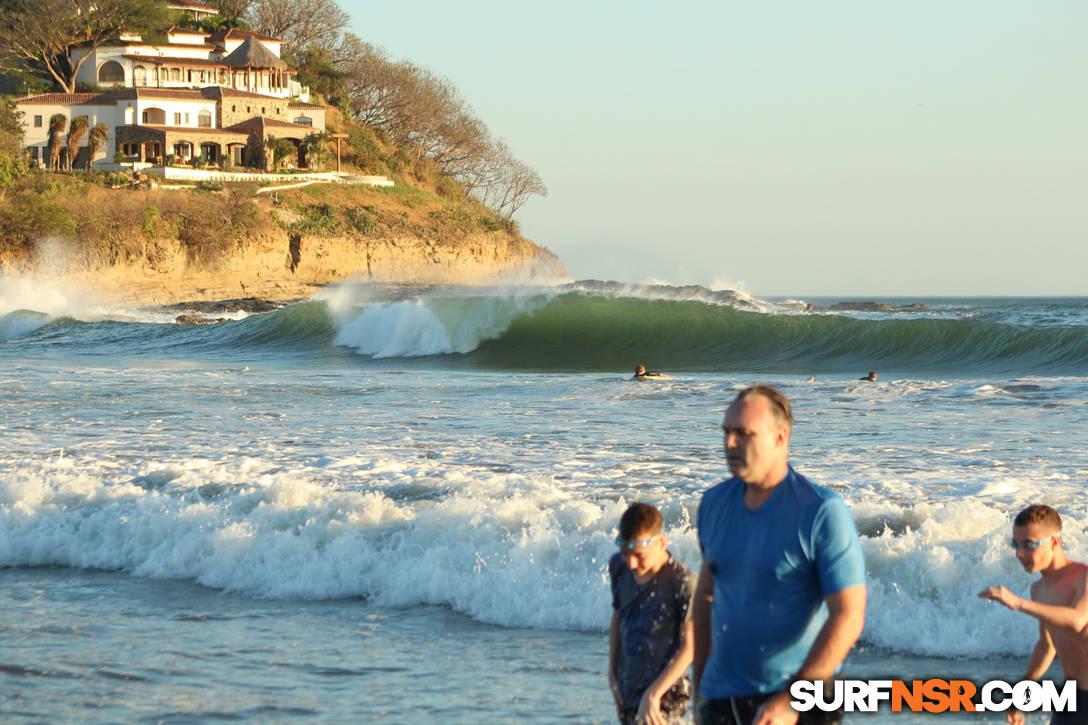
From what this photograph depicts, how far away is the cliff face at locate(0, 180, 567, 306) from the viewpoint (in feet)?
183

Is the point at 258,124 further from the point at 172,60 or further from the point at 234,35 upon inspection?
the point at 234,35

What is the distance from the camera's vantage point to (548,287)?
36.9 meters

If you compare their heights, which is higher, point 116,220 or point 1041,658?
point 116,220

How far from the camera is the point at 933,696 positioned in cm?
530

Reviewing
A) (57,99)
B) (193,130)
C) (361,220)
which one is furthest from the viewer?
(361,220)

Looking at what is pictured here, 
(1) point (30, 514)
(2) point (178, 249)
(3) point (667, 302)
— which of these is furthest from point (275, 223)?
(1) point (30, 514)

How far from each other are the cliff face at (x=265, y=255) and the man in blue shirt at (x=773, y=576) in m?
56.4

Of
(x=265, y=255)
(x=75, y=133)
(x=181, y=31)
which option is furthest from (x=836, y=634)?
(x=181, y=31)

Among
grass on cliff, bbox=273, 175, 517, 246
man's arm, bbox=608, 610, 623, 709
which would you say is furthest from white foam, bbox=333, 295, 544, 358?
grass on cliff, bbox=273, 175, 517, 246

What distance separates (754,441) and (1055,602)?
4.44 ft

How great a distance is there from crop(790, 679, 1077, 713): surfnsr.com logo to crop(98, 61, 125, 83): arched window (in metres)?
71.7

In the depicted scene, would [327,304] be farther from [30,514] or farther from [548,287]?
[30,514]

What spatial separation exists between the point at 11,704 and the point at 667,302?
2956 cm

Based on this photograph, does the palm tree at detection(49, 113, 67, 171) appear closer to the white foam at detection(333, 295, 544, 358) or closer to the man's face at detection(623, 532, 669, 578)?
the white foam at detection(333, 295, 544, 358)
